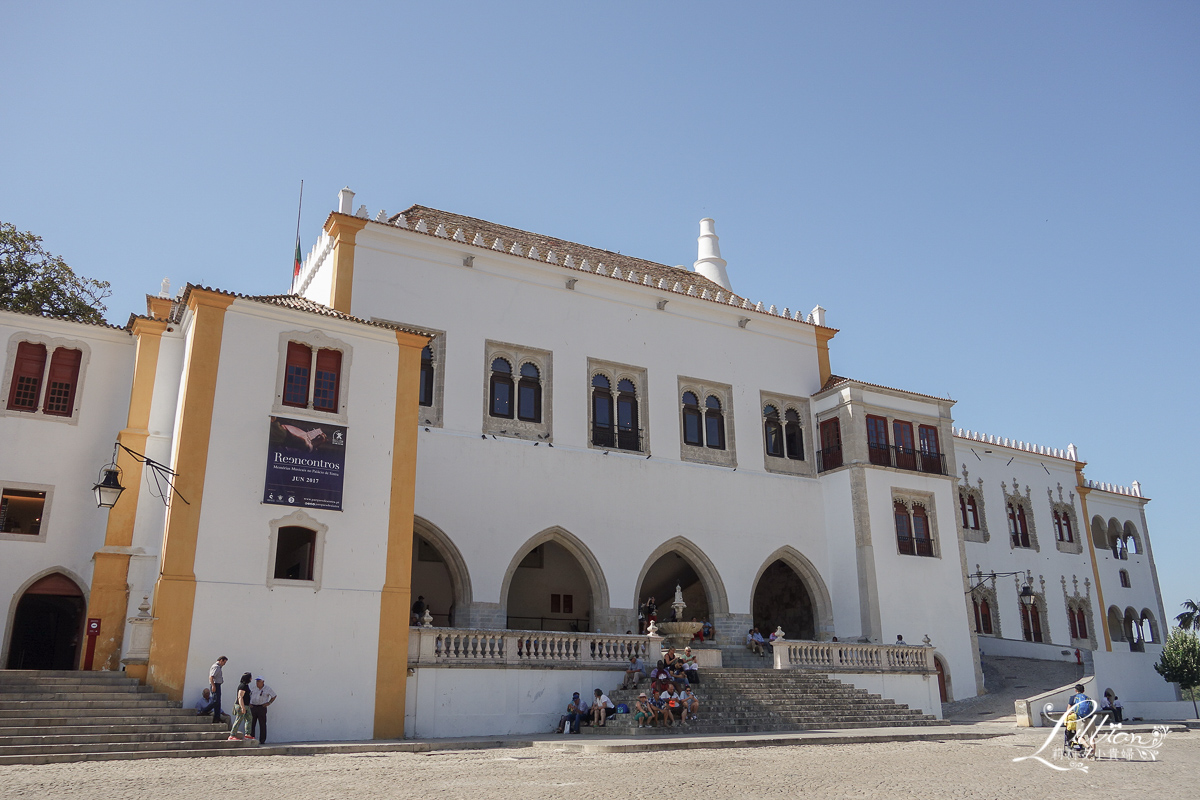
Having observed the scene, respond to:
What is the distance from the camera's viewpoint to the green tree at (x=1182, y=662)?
3069 cm

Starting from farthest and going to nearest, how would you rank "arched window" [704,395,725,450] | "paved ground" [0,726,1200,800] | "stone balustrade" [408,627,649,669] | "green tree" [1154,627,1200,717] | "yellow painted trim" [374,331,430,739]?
"green tree" [1154,627,1200,717] < "arched window" [704,395,725,450] < "stone balustrade" [408,627,649,669] < "yellow painted trim" [374,331,430,739] < "paved ground" [0,726,1200,800]

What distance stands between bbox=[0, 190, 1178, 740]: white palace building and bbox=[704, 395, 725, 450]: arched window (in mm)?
102

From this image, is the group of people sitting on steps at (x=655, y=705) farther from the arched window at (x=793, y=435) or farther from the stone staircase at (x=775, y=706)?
the arched window at (x=793, y=435)

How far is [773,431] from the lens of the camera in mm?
25391

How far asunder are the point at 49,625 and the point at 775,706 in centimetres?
1377

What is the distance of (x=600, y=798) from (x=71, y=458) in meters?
13.4

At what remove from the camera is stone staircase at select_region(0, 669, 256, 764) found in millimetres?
11227

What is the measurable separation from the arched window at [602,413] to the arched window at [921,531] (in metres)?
8.91

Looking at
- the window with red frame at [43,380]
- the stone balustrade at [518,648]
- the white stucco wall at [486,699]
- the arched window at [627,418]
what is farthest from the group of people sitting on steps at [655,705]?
the window with red frame at [43,380]

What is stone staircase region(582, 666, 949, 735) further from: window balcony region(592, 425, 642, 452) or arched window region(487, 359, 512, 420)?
arched window region(487, 359, 512, 420)

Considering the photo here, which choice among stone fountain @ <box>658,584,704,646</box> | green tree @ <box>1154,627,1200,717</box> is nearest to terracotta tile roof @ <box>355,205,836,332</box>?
stone fountain @ <box>658,584,704,646</box>

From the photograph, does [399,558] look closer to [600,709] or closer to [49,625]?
[600,709]

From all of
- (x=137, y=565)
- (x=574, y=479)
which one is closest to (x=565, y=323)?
(x=574, y=479)

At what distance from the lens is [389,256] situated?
20.8 metres
